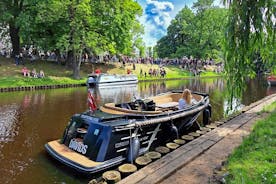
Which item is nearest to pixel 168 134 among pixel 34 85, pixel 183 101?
pixel 183 101

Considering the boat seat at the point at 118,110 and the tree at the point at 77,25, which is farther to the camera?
the tree at the point at 77,25

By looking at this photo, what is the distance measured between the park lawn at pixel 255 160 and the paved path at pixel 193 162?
54 cm

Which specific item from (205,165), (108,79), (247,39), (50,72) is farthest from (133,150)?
(50,72)

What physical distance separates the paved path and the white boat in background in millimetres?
A: 21707

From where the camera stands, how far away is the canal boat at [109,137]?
25.6ft

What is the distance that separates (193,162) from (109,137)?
2.24m

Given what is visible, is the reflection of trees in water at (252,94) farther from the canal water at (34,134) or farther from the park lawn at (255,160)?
the park lawn at (255,160)

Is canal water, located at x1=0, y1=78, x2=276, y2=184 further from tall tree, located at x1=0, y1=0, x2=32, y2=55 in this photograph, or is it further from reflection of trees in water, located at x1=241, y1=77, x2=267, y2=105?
tall tree, located at x1=0, y1=0, x2=32, y2=55

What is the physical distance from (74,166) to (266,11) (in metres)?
5.71

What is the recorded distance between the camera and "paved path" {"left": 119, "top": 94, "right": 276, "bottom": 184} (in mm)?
6008

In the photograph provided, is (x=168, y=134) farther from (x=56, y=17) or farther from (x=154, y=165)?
(x=56, y=17)

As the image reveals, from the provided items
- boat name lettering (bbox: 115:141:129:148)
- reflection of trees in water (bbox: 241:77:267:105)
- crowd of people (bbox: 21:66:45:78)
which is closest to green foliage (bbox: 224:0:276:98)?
boat name lettering (bbox: 115:141:129:148)

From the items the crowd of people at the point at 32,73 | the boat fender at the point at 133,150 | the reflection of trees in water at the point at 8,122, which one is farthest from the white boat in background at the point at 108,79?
the boat fender at the point at 133,150

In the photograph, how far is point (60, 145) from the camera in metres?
9.02
